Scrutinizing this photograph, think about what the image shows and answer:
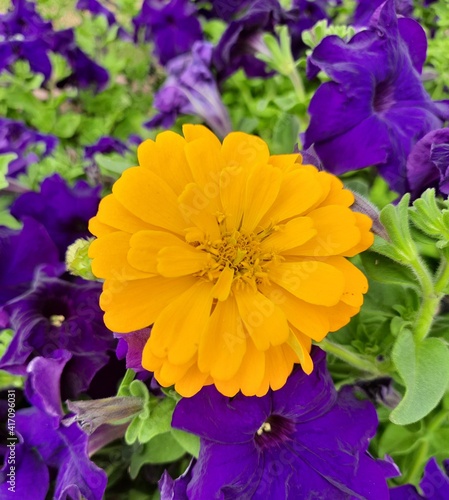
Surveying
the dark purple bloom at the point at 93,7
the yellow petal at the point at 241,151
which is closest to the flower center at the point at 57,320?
the yellow petal at the point at 241,151

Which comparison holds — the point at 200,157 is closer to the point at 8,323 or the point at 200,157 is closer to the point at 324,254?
the point at 324,254

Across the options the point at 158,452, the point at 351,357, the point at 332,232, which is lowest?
the point at 158,452

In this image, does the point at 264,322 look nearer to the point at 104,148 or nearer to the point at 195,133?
the point at 195,133

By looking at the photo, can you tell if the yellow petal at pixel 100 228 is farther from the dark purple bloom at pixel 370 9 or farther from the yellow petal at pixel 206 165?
the dark purple bloom at pixel 370 9

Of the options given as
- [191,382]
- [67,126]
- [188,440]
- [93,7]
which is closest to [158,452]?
[188,440]

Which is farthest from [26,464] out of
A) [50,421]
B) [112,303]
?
[112,303]

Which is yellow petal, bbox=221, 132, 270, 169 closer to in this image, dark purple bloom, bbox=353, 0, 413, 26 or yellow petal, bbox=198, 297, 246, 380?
yellow petal, bbox=198, 297, 246, 380

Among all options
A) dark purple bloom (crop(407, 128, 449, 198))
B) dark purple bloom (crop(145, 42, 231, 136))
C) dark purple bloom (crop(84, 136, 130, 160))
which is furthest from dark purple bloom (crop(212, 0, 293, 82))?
dark purple bloom (crop(407, 128, 449, 198))
